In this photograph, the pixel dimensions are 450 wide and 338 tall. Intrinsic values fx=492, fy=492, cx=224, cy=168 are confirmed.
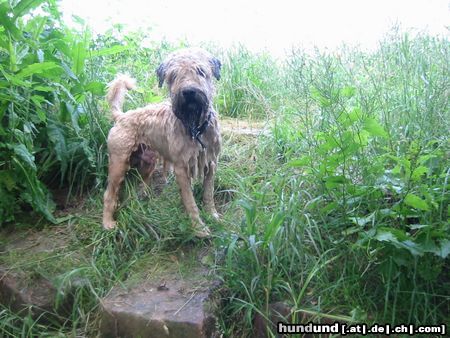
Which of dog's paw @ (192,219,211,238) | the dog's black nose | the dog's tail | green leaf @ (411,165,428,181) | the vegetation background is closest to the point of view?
green leaf @ (411,165,428,181)

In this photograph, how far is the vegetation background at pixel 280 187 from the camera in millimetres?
2580

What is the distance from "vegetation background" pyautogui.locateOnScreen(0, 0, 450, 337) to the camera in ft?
8.46

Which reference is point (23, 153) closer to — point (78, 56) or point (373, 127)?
point (78, 56)

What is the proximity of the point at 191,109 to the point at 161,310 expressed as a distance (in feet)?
4.10

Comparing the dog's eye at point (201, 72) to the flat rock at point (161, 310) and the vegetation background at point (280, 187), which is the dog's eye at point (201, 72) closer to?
the vegetation background at point (280, 187)

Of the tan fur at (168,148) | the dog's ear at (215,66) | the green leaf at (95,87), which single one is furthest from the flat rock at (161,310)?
the green leaf at (95,87)

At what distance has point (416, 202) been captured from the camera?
241 centimetres

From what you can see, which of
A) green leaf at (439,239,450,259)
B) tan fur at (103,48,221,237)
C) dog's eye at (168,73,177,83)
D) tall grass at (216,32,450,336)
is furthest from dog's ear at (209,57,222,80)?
green leaf at (439,239,450,259)

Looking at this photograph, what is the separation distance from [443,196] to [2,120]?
A: 120 inches

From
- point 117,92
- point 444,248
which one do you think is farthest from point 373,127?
point 117,92

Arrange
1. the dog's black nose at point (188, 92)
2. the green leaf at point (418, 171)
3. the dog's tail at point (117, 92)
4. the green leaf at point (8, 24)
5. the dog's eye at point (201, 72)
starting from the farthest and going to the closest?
1. the dog's tail at point (117, 92)
2. the green leaf at point (8, 24)
3. the dog's eye at point (201, 72)
4. the dog's black nose at point (188, 92)
5. the green leaf at point (418, 171)

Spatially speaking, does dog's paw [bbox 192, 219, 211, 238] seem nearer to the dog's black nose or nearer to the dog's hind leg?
the dog's hind leg

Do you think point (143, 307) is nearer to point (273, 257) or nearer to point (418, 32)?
point (273, 257)

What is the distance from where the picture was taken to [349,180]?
288 cm
